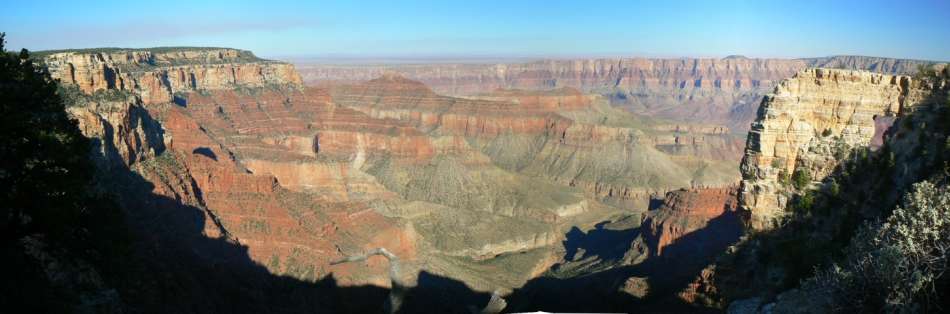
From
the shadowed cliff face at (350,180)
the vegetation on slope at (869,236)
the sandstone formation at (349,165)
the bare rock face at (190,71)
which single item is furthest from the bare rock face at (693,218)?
the bare rock face at (190,71)

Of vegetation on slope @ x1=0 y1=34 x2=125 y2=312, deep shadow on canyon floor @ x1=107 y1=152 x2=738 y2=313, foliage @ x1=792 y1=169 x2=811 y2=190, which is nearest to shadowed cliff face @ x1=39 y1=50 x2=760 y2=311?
deep shadow on canyon floor @ x1=107 y1=152 x2=738 y2=313

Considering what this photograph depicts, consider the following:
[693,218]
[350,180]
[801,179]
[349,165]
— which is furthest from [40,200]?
[349,165]

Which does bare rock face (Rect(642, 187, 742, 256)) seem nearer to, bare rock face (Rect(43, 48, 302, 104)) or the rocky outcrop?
the rocky outcrop

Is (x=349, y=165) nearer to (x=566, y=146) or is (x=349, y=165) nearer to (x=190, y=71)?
(x=190, y=71)

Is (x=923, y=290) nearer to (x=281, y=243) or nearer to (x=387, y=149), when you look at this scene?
(x=281, y=243)

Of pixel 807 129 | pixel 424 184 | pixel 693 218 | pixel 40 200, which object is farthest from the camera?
pixel 424 184

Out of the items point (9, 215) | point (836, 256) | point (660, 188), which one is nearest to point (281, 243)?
point (9, 215)

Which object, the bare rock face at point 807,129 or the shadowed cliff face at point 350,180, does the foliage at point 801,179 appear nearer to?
the bare rock face at point 807,129
